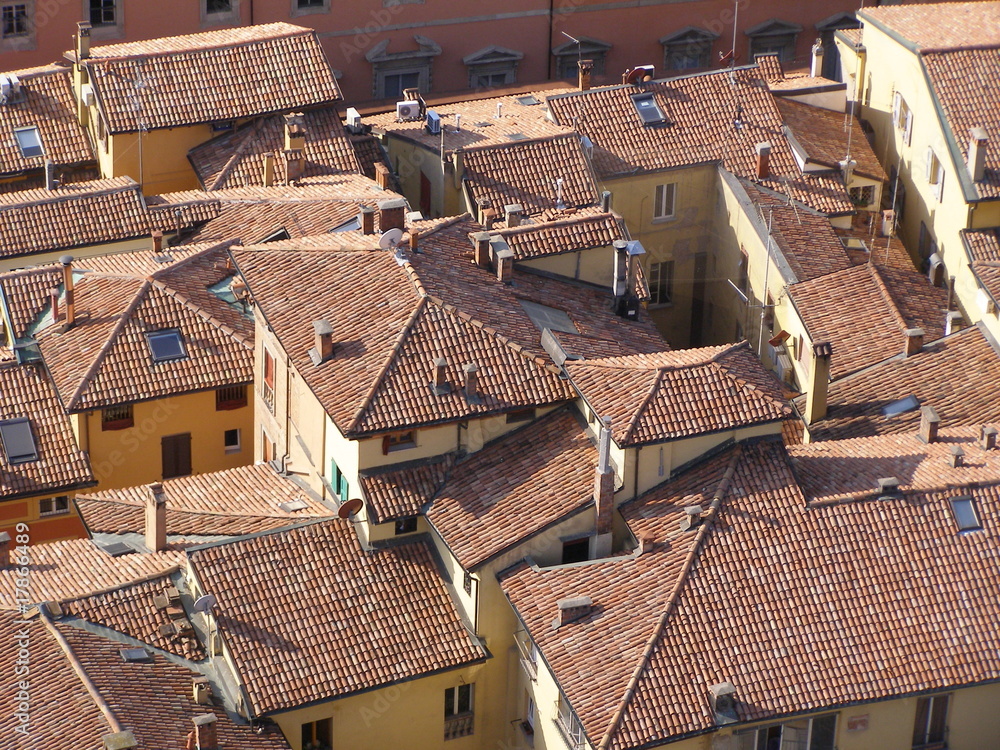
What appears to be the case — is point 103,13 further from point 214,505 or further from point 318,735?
point 318,735

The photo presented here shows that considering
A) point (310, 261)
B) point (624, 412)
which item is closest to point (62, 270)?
point (310, 261)

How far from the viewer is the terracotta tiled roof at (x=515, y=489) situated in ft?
164

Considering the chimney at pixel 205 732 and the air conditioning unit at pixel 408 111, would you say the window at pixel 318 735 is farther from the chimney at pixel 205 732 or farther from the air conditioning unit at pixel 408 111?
the air conditioning unit at pixel 408 111

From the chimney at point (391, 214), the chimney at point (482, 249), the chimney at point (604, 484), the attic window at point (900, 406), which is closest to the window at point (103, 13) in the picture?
the chimney at point (391, 214)

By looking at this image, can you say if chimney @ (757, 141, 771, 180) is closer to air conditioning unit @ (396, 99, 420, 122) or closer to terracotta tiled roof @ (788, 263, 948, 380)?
terracotta tiled roof @ (788, 263, 948, 380)

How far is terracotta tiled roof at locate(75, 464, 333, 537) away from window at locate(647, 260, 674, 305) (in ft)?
55.0

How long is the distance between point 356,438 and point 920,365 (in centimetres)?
1769

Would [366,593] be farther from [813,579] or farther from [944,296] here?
[944,296]

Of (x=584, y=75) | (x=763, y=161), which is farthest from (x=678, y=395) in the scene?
(x=584, y=75)

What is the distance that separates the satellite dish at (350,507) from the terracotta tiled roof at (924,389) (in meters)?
13.9

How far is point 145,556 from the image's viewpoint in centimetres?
5269

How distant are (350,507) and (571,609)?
638cm

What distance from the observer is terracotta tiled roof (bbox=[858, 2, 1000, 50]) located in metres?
67.9

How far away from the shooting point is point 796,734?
4806 cm
